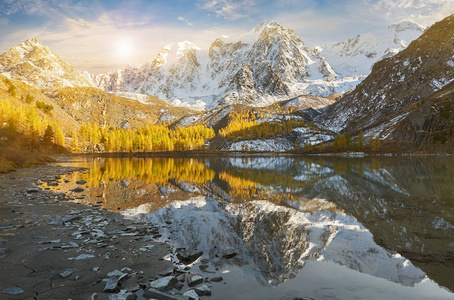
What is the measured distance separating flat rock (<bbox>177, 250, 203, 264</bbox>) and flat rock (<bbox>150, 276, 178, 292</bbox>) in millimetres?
2135

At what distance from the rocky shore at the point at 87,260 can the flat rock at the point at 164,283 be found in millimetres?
33

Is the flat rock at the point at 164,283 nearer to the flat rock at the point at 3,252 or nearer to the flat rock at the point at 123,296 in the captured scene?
the flat rock at the point at 123,296

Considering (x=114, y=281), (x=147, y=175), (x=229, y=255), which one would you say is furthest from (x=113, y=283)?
(x=147, y=175)

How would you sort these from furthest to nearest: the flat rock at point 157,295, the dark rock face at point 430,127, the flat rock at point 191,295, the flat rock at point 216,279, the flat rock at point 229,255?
the dark rock face at point 430,127 → the flat rock at point 229,255 → the flat rock at point 216,279 → the flat rock at point 191,295 → the flat rock at point 157,295

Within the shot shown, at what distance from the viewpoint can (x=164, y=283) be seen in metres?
9.00

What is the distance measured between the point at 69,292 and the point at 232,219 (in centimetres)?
1177

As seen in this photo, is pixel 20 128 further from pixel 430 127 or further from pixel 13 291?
pixel 430 127

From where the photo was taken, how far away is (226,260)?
11820mm

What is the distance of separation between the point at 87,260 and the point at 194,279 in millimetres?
4709

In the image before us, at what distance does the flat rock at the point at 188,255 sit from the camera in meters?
11.6

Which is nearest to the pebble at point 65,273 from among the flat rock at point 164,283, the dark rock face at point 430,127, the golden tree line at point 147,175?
the flat rock at point 164,283

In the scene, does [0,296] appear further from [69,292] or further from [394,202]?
[394,202]

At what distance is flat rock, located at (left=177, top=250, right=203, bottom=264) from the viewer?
11591 millimetres

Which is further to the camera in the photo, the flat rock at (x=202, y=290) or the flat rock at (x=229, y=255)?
the flat rock at (x=229, y=255)
